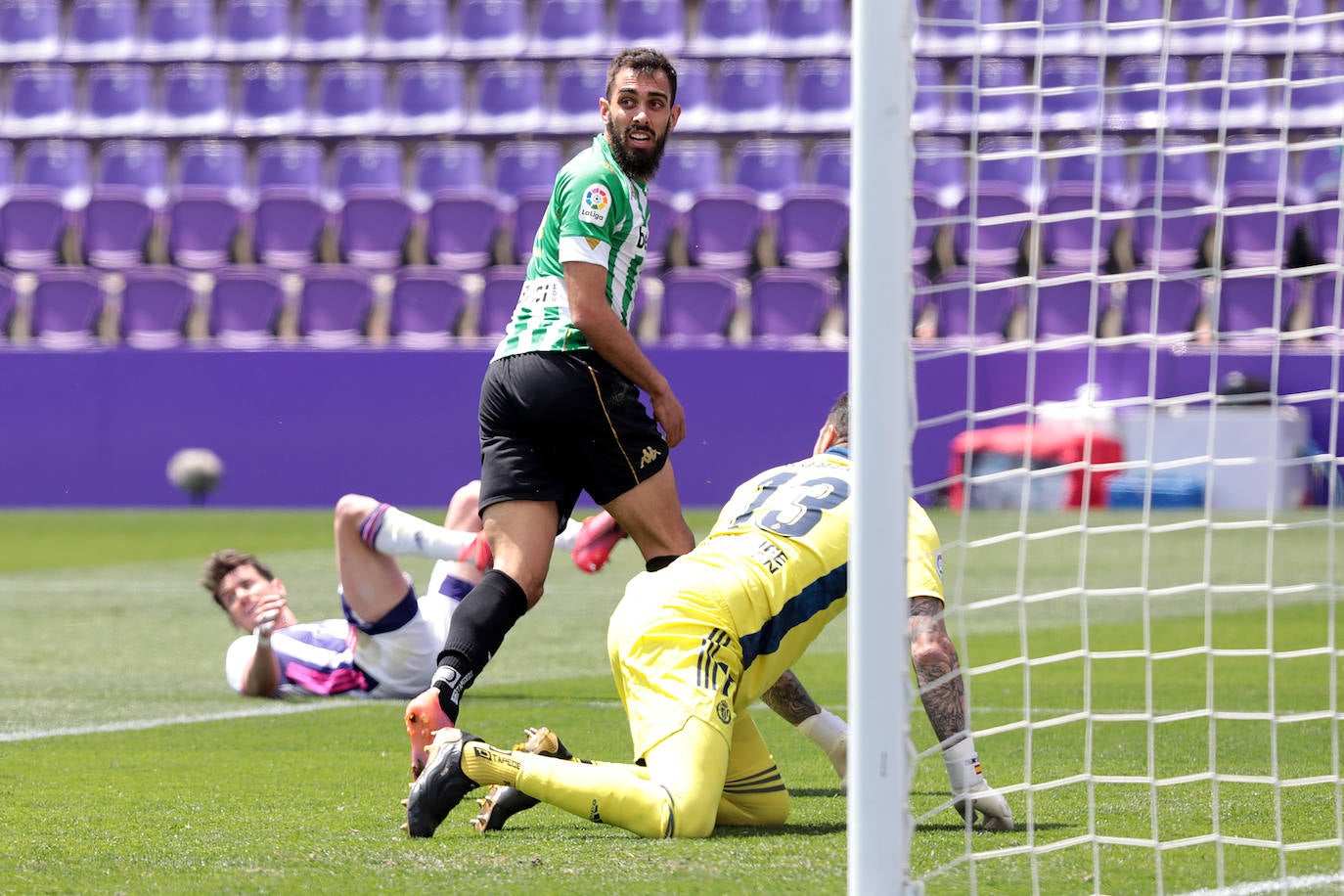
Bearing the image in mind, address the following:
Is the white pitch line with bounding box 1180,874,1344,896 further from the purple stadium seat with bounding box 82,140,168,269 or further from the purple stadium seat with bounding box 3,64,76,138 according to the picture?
the purple stadium seat with bounding box 3,64,76,138

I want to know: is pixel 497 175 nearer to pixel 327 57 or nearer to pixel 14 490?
pixel 327 57

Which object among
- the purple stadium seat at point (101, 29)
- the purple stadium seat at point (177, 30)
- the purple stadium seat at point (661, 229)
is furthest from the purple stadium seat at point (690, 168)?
the purple stadium seat at point (101, 29)

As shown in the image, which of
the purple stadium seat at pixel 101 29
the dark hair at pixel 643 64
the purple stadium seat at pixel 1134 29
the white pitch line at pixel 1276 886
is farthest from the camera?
the purple stadium seat at pixel 101 29

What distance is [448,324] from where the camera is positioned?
1620cm

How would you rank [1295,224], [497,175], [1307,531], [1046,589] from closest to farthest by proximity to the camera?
[1046,589] < [1307,531] < [1295,224] < [497,175]

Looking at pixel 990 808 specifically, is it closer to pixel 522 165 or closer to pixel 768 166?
pixel 768 166

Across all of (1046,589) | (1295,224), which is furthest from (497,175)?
(1046,589)

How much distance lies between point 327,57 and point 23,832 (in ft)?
50.9

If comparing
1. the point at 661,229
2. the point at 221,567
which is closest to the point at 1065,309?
the point at 661,229

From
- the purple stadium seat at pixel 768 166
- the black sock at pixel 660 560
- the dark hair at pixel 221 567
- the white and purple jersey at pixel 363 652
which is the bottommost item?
the white and purple jersey at pixel 363 652

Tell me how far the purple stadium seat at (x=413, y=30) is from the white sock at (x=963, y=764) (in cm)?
1551

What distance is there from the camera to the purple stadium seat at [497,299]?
52.8 feet

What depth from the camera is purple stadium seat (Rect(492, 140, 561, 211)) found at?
17.5m

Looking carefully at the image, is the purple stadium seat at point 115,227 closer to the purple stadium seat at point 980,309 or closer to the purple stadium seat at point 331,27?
the purple stadium seat at point 331,27
